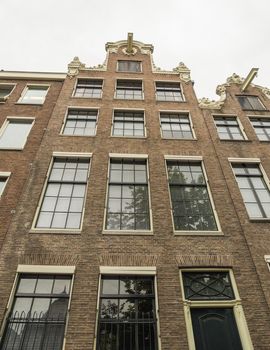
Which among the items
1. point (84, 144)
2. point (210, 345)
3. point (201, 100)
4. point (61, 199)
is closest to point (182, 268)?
point (210, 345)

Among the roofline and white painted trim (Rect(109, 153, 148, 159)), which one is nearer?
white painted trim (Rect(109, 153, 148, 159))

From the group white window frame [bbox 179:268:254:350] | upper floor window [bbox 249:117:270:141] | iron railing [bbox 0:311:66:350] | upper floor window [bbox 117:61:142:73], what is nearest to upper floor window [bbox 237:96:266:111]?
upper floor window [bbox 249:117:270:141]

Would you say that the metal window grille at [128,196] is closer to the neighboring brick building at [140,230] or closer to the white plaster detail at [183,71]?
the neighboring brick building at [140,230]

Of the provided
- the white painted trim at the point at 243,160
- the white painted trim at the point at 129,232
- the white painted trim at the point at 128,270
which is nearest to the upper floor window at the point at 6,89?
the white painted trim at the point at 129,232

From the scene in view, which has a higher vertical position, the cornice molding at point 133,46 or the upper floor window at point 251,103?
the cornice molding at point 133,46

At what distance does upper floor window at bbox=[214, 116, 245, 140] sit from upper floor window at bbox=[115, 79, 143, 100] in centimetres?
461

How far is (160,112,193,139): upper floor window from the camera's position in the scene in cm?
1303

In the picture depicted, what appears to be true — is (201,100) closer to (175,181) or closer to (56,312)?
(175,181)

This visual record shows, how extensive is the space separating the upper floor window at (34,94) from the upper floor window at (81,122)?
234 centimetres

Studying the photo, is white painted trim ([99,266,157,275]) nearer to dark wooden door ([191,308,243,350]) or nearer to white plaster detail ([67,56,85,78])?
dark wooden door ([191,308,243,350])

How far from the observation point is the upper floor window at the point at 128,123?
13.0 m

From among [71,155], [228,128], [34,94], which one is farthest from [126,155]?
[34,94]

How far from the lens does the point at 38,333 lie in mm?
6805

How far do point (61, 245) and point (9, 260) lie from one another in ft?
5.00
